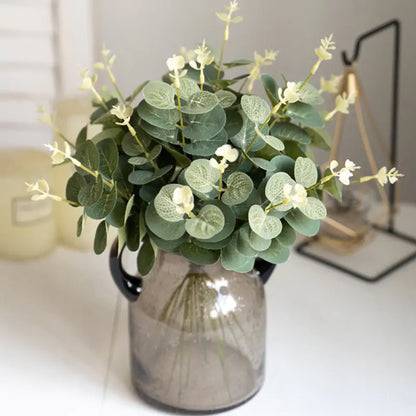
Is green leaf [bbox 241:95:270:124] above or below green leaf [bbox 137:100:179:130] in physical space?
above

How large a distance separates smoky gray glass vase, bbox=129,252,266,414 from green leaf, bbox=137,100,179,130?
0.47 feet

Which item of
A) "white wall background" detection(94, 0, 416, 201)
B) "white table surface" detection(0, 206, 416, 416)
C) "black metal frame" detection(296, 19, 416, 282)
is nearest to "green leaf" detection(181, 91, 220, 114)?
"white table surface" detection(0, 206, 416, 416)

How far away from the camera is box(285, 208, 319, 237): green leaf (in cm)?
64

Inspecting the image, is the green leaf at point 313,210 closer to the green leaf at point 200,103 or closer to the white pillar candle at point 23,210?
the green leaf at point 200,103

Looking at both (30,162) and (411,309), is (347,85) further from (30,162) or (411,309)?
(30,162)

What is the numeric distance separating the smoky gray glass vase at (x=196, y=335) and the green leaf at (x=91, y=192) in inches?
4.7

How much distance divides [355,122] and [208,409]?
72cm

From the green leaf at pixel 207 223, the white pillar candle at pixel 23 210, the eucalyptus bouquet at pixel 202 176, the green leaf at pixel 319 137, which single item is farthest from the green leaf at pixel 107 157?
the white pillar candle at pixel 23 210

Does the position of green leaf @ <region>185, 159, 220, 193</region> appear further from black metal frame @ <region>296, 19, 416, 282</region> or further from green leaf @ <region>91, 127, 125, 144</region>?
black metal frame @ <region>296, 19, 416, 282</region>

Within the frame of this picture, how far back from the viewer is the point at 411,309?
37.4 inches

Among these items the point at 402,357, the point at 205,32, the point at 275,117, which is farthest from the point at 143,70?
the point at 402,357

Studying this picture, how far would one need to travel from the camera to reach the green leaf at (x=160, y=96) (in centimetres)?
63

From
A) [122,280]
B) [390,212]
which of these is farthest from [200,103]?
[390,212]

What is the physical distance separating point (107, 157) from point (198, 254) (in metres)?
0.12
